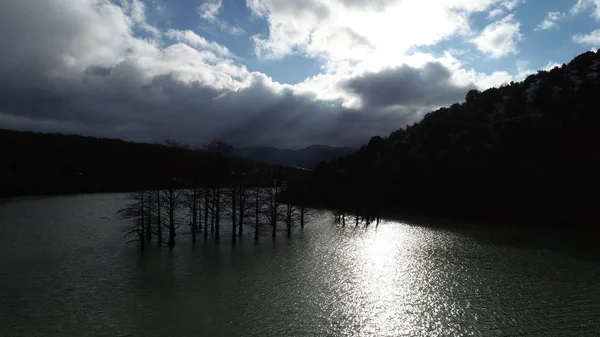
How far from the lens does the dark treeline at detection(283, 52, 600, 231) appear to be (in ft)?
245

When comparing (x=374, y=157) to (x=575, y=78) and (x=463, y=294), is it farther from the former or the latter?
(x=463, y=294)

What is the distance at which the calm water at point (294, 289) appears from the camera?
70.6 ft

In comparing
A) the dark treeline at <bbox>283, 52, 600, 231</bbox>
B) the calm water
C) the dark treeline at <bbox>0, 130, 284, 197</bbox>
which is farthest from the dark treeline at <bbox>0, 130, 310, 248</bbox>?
the dark treeline at <bbox>283, 52, 600, 231</bbox>

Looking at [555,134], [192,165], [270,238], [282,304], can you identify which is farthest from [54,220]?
[555,134]

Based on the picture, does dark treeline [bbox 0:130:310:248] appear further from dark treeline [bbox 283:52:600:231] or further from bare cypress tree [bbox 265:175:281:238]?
dark treeline [bbox 283:52:600:231]

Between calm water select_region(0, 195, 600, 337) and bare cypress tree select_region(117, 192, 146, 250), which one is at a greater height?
bare cypress tree select_region(117, 192, 146, 250)

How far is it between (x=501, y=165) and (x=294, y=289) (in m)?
79.8

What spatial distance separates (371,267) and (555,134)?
256ft

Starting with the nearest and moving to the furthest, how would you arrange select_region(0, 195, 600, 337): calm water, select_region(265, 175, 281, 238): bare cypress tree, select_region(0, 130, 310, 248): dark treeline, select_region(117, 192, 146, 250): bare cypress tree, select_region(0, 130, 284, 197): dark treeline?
select_region(0, 195, 600, 337): calm water
select_region(117, 192, 146, 250): bare cypress tree
select_region(0, 130, 310, 248): dark treeline
select_region(265, 175, 281, 238): bare cypress tree
select_region(0, 130, 284, 197): dark treeline

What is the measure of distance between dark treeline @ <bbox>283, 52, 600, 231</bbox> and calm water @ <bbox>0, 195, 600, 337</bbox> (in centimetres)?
2813

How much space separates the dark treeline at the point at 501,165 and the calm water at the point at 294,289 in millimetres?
28126

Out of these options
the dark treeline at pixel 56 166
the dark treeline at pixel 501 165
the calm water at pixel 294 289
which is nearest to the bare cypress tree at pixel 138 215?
the calm water at pixel 294 289

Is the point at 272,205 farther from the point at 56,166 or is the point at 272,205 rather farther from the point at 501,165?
the point at 56,166

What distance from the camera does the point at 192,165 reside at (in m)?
46.1
